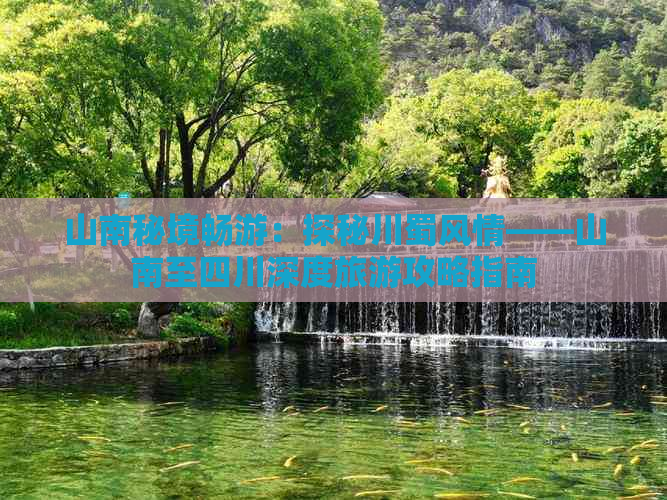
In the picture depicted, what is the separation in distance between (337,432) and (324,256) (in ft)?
65.5

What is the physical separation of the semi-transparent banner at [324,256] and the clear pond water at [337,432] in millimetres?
4977

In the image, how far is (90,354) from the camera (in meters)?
17.0

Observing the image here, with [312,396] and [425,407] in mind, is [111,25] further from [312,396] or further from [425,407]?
[425,407]

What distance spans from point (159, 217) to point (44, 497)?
13.8 meters

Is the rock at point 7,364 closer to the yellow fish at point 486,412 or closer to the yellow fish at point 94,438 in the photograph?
the yellow fish at point 94,438

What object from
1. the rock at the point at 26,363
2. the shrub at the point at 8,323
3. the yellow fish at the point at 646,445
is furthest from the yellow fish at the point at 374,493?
the shrub at the point at 8,323

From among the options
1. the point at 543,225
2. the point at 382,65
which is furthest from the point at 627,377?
the point at 543,225

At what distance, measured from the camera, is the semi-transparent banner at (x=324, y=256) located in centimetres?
1998

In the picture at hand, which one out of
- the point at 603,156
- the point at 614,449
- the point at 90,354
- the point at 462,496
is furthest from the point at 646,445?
the point at 603,156

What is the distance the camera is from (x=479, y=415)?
417 inches

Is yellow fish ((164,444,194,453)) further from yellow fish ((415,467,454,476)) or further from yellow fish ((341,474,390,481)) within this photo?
yellow fish ((415,467,454,476))

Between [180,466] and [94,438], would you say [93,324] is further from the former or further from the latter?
[180,466]

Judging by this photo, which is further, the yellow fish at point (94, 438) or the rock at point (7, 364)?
the rock at point (7, 364)

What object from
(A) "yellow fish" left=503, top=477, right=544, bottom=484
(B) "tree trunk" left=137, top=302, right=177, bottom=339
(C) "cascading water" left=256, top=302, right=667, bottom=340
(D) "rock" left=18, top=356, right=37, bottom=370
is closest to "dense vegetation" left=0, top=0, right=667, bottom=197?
(B) "tree trunk" left=137, top=302, right=177, bottom=339
